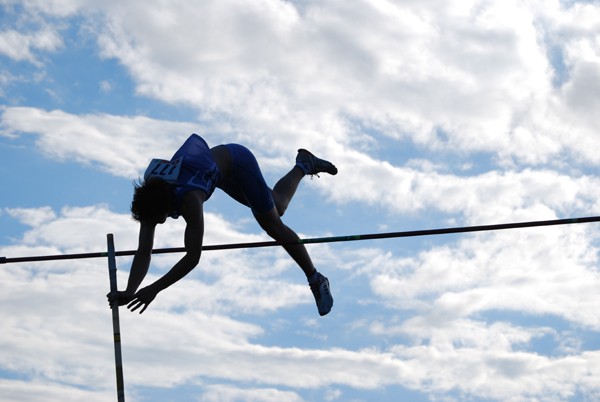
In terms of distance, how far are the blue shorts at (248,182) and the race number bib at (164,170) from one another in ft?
2.03

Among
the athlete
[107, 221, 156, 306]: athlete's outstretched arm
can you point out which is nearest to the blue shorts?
the athlete

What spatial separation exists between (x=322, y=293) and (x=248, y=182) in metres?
1.25

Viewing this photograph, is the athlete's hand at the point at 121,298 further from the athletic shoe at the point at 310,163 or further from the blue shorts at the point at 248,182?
the athletic shoe at the point at 310,163

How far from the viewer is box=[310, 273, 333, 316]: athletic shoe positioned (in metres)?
7.79

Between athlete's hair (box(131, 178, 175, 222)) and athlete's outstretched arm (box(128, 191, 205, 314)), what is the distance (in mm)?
162

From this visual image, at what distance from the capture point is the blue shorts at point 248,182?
727cm

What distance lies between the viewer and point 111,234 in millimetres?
7562

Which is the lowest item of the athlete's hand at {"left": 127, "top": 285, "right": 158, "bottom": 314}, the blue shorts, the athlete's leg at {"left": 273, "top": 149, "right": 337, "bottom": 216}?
the athlete's hand at {"left": 127, "top": 285, "right": 158, "bottom": 314}

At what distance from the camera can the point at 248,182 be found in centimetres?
727

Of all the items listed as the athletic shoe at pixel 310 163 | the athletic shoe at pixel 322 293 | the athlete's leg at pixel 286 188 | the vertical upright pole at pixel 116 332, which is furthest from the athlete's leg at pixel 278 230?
the vertical upright pole at pixel 116 332

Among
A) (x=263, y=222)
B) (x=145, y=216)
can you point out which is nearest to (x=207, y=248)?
(x=263, y=222)

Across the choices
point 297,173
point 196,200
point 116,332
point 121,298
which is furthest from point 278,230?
point 116,332

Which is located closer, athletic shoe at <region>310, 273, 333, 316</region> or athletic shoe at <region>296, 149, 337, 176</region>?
athletic shoe at <region>310, 273, 333, 316</region>

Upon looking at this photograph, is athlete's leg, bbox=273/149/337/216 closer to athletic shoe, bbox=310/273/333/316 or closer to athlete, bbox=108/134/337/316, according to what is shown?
athlete, bbox=108/134/337/316
